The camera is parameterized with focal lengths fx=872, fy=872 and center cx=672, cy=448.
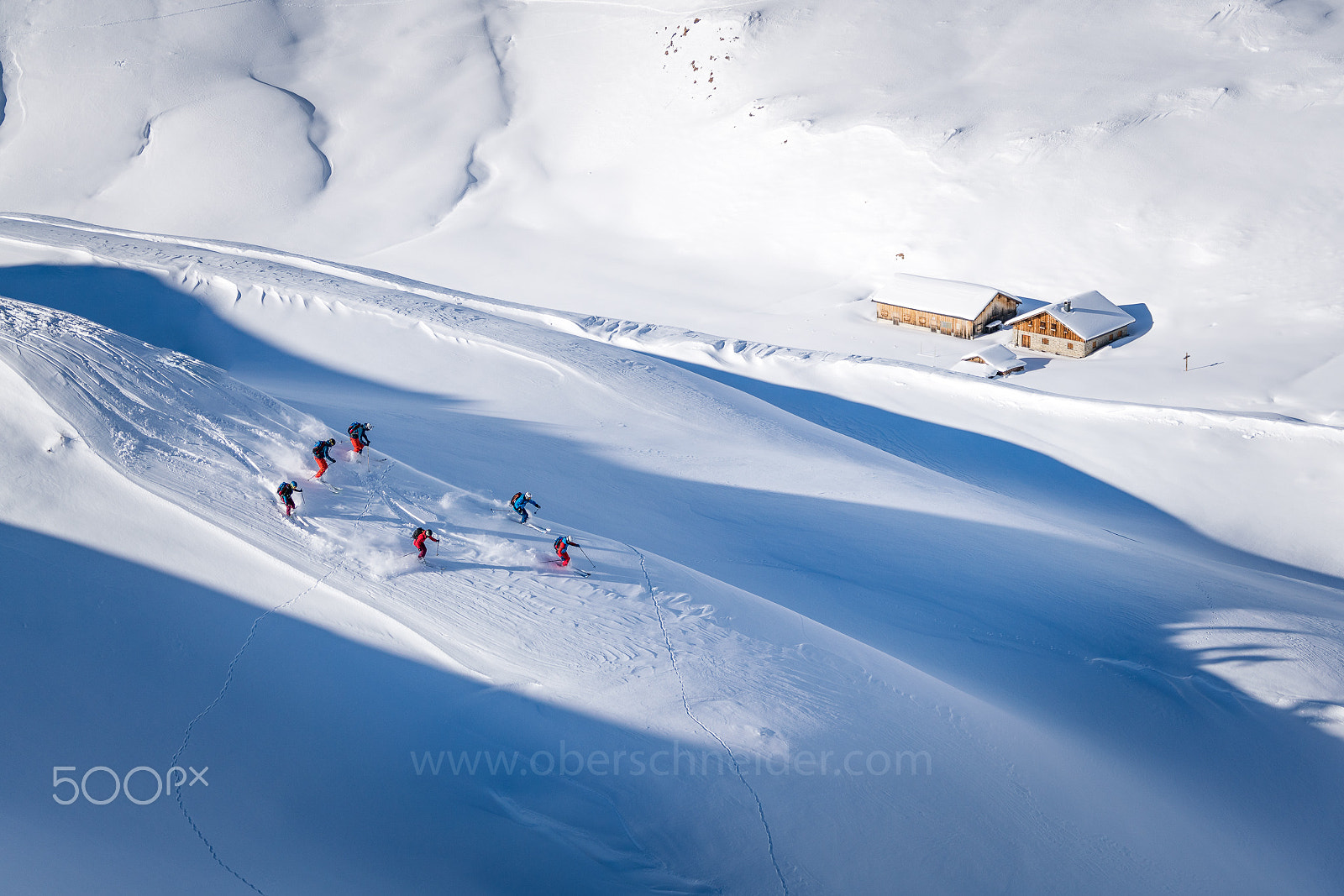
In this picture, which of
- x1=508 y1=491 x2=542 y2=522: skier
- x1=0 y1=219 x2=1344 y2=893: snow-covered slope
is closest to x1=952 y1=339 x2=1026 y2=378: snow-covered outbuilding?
x1=0 y1=219 x2=1344 y2=893: snow-covered slope

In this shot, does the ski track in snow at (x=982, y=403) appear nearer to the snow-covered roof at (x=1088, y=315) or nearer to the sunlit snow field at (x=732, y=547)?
the sunlit snow field at (x=732, y=547)

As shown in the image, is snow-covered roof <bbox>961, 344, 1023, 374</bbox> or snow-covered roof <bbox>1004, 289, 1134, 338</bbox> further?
snow-covered roof <bbox>1004, 289, 1134, 338</bbox>

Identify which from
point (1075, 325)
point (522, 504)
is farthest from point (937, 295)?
point (522, 504)

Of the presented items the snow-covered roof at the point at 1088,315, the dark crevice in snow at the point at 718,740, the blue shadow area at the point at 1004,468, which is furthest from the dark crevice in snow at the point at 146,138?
the dark crevice in snow at the point at 718,740

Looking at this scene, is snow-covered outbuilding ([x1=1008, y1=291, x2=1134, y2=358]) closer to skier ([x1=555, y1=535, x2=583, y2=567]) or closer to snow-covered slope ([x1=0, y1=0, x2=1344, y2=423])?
snow-covered slope ([x1=0, y1=0, x2=1344, y2=423])

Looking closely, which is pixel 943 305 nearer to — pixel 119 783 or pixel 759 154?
pixel 759 154

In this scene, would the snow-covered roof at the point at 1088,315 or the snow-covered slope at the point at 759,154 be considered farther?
the snow-covered slope at the point at 759,154

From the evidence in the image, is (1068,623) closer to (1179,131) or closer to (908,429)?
(908,429)
